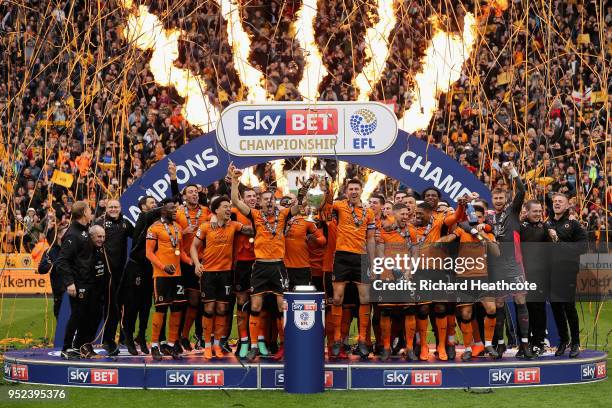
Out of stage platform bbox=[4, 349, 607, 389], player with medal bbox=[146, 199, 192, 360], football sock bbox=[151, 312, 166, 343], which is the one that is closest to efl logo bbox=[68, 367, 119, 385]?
stage platform bbox=[4, 349, 607, 389]

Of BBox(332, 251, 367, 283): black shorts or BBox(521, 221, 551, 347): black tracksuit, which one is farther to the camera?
BBox(521, 221, 551, 347): black tracksuit

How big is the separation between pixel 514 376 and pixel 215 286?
10.3 feet

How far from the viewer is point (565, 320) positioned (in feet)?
37.4

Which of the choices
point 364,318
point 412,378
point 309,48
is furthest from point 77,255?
point 309,48

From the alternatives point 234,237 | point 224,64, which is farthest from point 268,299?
point 224,64

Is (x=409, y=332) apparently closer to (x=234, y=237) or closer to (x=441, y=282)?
(x=441, y=282)

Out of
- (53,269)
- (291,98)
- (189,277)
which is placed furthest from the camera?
(291,98)

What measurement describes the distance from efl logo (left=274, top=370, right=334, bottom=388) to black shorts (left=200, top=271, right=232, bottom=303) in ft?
4.00

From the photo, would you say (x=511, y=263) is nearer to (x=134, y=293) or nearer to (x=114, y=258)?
(x=134, y=293)

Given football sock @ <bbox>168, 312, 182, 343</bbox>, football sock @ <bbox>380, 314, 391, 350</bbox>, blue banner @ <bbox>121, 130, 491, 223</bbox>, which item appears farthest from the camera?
blue banner @ <bbox>121, 130, 491, 223</bbox>

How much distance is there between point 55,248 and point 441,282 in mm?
5062

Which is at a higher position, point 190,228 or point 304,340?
point 190,228

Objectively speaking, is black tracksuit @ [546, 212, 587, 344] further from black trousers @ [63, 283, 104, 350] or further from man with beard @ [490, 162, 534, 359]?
black trousers @ [63, 283, 104, 350]

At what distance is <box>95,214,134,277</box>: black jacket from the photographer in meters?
11.8
